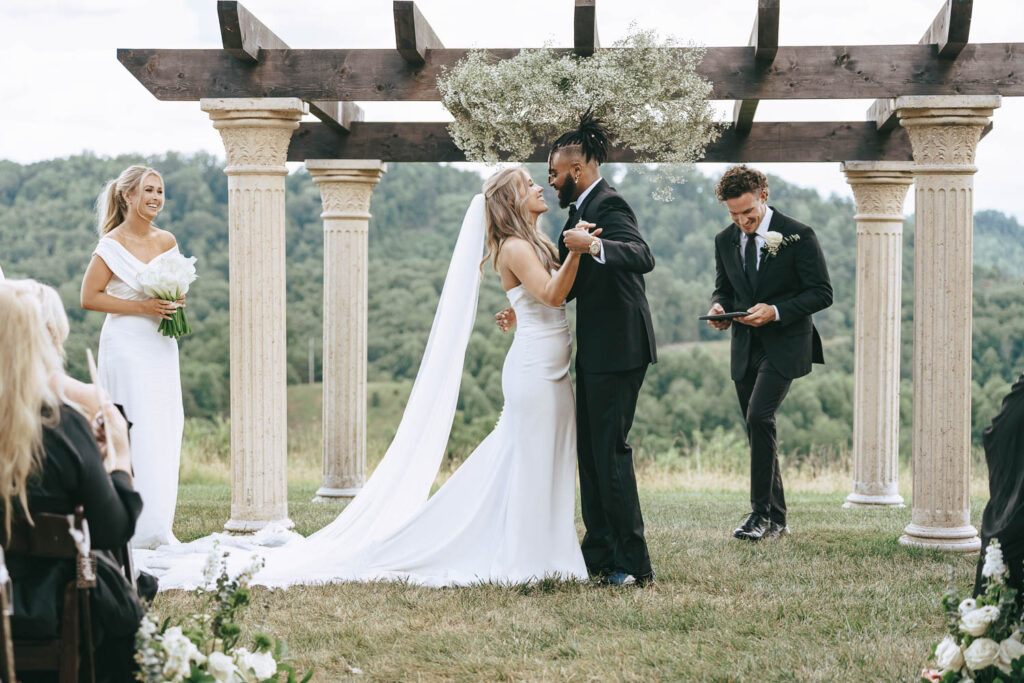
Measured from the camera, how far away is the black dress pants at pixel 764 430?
6.94 metres

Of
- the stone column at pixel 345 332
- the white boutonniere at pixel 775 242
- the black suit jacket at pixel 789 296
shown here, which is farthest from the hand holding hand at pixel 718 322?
the stone column at pixel 345 332

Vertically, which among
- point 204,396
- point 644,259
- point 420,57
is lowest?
point 204,396

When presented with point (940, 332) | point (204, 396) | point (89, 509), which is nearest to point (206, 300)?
point (204, 396)

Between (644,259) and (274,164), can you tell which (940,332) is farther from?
(274,164)

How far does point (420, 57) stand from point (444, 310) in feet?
6.06

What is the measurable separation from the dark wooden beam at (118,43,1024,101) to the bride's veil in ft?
4.88

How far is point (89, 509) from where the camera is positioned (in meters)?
2.90

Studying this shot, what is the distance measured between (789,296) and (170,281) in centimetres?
393

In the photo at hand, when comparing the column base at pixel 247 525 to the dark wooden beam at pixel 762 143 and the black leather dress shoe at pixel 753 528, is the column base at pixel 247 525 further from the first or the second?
the dark wooden beam at pixel 762 143

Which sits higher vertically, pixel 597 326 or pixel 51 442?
pixel 597 326

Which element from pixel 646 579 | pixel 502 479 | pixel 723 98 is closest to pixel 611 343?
pixel 502 479

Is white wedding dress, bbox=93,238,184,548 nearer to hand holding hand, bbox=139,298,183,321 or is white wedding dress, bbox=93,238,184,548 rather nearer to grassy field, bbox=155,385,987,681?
hand holding hand, bbox=139,298,183,321

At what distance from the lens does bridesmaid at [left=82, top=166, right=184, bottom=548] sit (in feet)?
21.0

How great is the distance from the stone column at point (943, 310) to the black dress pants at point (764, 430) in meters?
0.85
